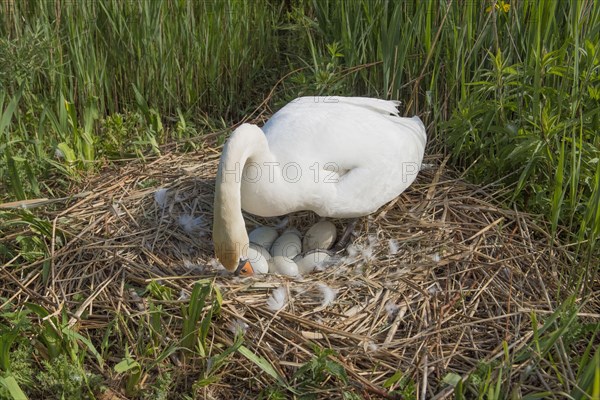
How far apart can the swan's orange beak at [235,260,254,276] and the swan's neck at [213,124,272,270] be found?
0.10 meters

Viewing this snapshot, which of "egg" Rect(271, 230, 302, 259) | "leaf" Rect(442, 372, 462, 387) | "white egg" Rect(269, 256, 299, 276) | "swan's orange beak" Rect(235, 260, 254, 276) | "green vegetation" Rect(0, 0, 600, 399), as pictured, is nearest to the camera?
"leaf" Rect(442, 372, 462, 387)

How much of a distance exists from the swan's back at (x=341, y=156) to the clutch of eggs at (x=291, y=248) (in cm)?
23

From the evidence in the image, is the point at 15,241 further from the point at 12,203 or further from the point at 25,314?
the point at 25,314

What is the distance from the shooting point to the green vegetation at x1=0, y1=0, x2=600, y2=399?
2.77m

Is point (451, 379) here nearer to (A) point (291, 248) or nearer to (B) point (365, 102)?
(A) point (291, 248)

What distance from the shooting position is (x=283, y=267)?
11.0ft

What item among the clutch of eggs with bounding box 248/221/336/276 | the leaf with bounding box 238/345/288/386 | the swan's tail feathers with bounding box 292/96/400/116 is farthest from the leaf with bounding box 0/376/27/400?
the swan's tail feathers with bounding box 292/96/400/116

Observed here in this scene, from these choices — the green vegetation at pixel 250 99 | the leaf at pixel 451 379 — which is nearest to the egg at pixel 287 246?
the green vegetation at pixel 250 99

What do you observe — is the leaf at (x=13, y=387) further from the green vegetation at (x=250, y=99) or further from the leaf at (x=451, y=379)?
the leaf at (x=451, y=379)

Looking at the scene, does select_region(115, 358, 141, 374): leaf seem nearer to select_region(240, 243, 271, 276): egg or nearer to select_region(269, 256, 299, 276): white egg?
select_region(240, 243, 271, 276): egg

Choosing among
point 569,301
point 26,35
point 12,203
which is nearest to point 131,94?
point 26,35

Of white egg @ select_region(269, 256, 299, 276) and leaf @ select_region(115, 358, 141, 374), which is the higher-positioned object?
leaf @ select_region(115, 358, 141, 374)

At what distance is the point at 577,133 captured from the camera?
3.50 m

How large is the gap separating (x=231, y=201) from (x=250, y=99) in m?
2.13
